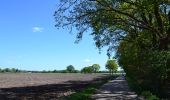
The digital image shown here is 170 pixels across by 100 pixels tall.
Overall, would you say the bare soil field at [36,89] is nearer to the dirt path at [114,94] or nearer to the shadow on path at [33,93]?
the shadow on path at [33,93]

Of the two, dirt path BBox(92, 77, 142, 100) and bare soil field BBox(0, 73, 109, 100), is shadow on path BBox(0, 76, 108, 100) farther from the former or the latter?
dirt path BBox(92, 77, 142, 100)

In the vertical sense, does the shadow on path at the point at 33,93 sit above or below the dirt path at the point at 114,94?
above

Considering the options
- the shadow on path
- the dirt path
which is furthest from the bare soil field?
the dirt path

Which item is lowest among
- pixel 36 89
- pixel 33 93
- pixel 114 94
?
pixel 114 94

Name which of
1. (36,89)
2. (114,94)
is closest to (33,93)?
(114,94)

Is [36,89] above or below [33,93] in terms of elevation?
above

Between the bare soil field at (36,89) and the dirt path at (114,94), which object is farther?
the bare soil field at (36,89)

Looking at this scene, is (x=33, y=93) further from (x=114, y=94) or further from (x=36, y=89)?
(x=36, y=89)

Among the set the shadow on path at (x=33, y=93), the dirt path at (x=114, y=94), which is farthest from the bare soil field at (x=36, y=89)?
the dirt path at (x=114, y=94)

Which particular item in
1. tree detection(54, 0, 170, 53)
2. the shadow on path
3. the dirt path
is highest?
tree detection(54, 0, 170, 53)

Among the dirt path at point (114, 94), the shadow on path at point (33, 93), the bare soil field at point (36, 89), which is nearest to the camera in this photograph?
the dirt path at point (114, 94)

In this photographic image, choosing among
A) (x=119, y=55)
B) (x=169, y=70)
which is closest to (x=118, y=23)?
(x=169, y=70)

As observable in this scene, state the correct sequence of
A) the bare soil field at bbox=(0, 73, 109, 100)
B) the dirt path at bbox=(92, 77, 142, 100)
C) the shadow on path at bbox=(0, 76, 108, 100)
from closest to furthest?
the dirt path at bbox=(92, 77, 142, 100), the shadow on path at bbox=(0, 76, 108, 100), the bare soil field at bbox=(0, 73, 109, 100)

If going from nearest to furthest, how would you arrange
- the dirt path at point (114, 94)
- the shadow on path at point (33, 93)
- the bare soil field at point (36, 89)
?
the dirt path at point (114, 94), the shadow on path at point (33, 93), the bare soil field at point (36, 89)
